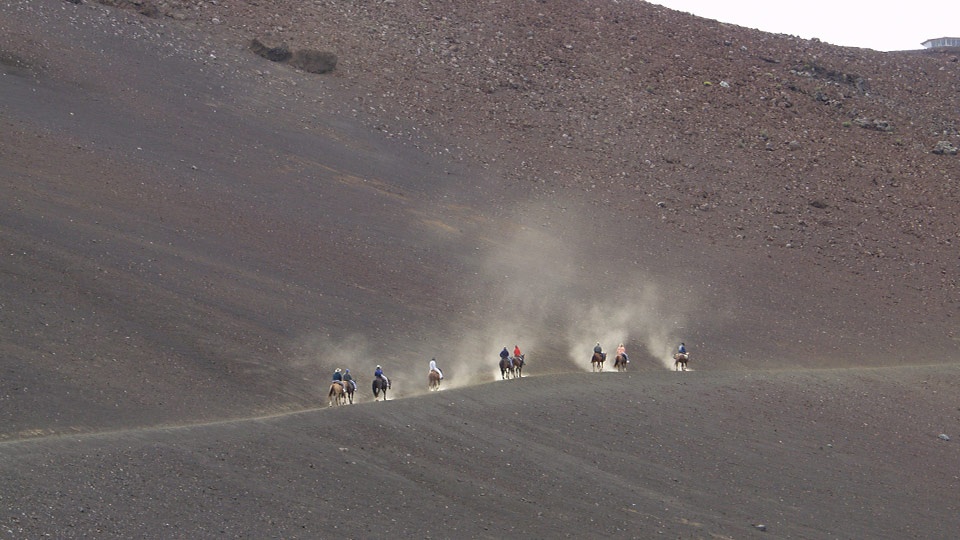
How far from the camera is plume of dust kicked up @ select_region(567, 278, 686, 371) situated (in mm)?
45375

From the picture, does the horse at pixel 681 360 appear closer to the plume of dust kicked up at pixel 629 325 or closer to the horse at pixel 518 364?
the plume of dust kicked up at pixel 629 325

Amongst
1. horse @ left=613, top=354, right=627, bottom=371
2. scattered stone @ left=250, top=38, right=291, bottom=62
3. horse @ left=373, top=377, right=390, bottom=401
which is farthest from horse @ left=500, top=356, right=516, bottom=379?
scattered stone @ left=250, top=38, right=291, bottom=62

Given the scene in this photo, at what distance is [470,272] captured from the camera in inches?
2000

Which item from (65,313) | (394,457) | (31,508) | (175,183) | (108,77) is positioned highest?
(108,77)

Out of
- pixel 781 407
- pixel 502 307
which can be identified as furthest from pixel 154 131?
pixel 781 407

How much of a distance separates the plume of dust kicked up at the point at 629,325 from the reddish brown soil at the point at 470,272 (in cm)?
21

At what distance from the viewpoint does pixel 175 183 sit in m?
50.2

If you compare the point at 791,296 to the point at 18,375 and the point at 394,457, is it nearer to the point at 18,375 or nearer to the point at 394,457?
the point at 394,457

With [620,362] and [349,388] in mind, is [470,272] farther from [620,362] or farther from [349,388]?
[349,388]

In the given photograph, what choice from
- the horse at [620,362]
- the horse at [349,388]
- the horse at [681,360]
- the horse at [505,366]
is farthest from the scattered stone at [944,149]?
the horse at [349,388]

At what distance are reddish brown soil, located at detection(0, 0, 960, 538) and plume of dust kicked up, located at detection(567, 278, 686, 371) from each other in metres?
0.21

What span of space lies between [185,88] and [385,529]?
40.0 m

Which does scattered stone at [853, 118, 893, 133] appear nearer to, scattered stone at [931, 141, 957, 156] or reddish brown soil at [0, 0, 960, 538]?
reddish brown soil at [0, 0, 960, 538]

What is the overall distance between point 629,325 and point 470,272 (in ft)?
22.1
